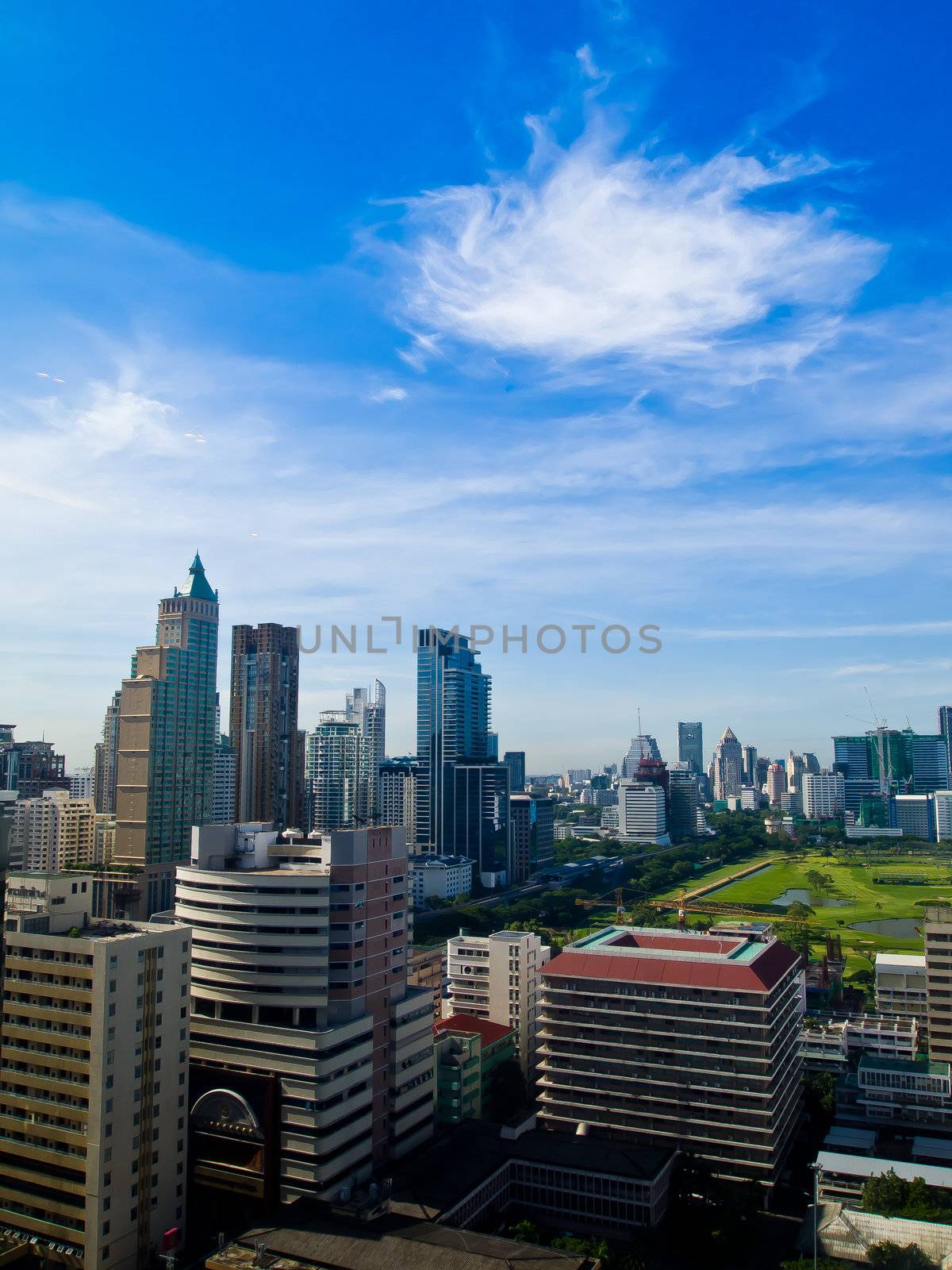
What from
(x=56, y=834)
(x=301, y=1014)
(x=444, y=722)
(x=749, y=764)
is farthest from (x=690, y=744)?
(x=301, y=1014)

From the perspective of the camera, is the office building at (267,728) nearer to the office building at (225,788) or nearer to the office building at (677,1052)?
the office building at (225,788)

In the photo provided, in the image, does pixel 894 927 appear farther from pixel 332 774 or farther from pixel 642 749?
pixel 642 749

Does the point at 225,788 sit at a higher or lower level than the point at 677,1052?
higher

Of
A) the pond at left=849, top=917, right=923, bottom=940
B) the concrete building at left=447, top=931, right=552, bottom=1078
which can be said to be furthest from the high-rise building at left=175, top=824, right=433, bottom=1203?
the pond at left=849, top=917, right=923, bottom=940

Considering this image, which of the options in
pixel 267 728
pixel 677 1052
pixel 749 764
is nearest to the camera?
pixel 677 1052

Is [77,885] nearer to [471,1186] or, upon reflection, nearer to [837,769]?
[471,1186]

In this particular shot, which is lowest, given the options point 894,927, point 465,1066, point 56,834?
point 894,927

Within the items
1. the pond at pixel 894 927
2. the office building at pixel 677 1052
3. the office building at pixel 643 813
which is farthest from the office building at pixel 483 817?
the office building at pixel 677 1052
